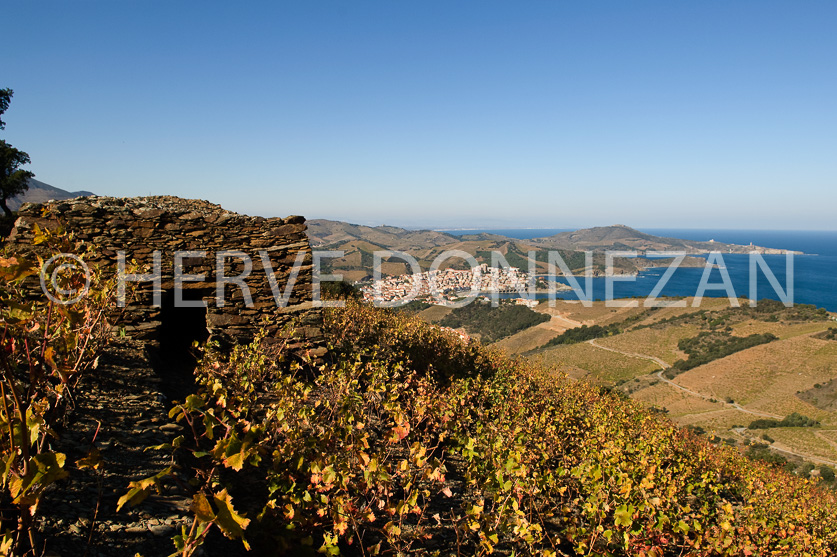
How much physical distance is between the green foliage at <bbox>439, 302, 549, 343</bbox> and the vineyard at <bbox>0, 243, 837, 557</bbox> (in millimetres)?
55892

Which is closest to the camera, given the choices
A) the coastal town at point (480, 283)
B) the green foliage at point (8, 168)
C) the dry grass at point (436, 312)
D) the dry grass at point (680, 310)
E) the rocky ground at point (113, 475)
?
the rocky ground at point (113, 475)

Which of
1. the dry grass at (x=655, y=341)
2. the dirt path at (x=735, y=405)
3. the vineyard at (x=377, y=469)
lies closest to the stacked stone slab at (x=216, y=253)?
the vineyard at (x=377, y=469)

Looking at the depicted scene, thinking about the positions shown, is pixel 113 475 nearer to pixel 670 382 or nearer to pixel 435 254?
pixel 670 382

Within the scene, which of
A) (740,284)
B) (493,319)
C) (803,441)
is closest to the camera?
(803,441)

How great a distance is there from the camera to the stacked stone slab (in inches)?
225

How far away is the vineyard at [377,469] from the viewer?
178 centimetres

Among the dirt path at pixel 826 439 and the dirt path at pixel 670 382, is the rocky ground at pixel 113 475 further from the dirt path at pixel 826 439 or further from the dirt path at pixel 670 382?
the dirt path at pixel 670 382

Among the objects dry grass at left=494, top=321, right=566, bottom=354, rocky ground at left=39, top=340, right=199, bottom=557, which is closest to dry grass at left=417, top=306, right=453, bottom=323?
dry grass at left=494, top=321, right=566, bottom=354

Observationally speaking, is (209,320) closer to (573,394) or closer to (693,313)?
(573,394)

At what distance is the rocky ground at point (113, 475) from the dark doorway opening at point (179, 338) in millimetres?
649

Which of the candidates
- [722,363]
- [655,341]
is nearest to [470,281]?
[655,341]

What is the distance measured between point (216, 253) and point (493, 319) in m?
68.1

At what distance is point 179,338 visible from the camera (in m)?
6.77

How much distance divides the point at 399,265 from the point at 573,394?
260 ft
